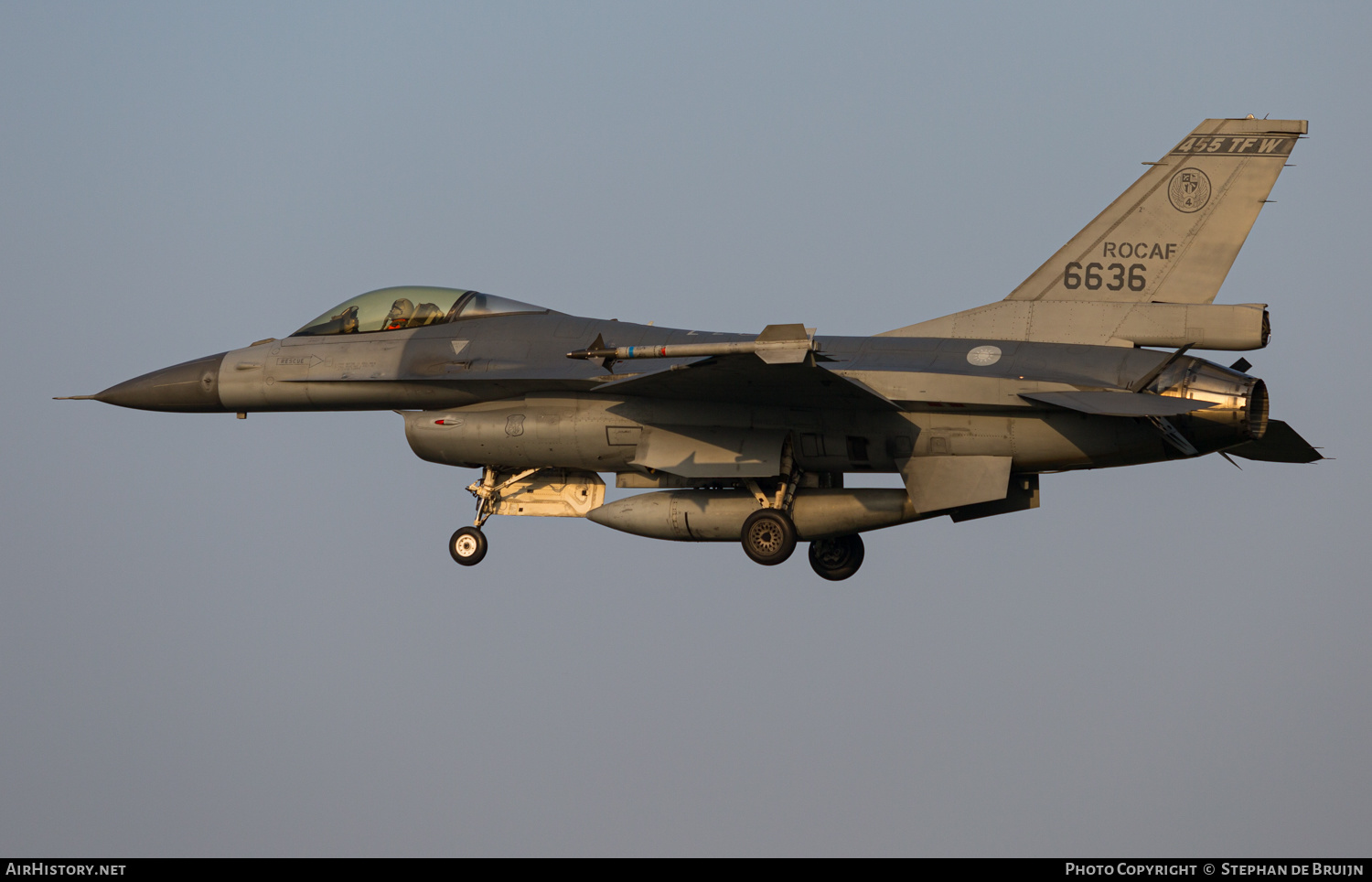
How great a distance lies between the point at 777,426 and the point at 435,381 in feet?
13.5

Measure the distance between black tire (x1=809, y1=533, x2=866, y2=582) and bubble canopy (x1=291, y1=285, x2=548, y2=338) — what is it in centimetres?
451

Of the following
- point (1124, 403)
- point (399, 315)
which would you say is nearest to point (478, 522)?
point (399, 315)

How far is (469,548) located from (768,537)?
150 inches

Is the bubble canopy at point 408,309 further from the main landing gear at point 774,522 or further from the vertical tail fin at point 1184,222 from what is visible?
the vertical tail fin at point 1184,222

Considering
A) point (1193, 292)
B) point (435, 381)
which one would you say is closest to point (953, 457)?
point (1193, 292)

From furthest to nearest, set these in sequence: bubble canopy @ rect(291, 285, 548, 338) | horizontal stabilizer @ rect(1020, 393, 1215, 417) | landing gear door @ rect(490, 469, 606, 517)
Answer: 1. bubble canopy @ rect(291, 285, 548, 338)
2. landing gear door @ rect(490, 469, 606, 517)
3. horizontal stabilizer @ rect(1020, 393, 1215, 417)

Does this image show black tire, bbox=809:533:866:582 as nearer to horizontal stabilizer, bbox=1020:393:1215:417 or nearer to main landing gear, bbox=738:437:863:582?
main landing gear, bbox=738:437:863:582

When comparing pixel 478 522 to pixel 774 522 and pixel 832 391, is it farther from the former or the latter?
pixel 832 391

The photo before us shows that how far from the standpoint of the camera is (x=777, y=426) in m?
18.5

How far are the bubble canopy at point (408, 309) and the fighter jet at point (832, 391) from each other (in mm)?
25

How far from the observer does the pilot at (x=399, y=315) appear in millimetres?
20469

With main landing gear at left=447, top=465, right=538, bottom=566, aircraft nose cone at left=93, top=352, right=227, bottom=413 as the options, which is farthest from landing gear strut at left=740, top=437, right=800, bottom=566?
aircraft nose cone at left=93, top=352, right=227, bottom=413

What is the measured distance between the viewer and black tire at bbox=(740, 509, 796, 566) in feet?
60.8

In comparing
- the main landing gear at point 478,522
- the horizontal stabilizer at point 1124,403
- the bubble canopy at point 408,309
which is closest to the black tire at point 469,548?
the main landing gear at point 478,522
